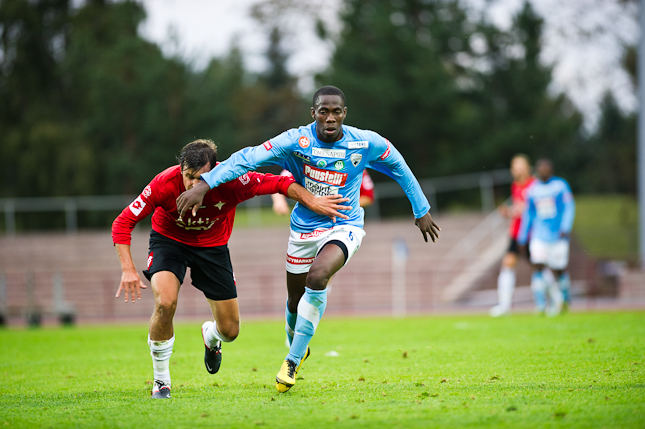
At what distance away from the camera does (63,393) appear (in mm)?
5984

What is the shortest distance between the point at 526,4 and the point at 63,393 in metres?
30.0

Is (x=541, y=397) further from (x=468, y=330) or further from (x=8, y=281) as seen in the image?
(x=8, y=281)

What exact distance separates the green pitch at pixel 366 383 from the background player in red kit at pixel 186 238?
2.01ft

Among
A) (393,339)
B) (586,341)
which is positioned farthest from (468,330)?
(586,341)

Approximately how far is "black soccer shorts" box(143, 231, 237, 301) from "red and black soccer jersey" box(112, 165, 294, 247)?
7 cm

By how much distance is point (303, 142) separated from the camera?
19.9 feet

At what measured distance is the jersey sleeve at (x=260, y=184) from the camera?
5883 millimetres

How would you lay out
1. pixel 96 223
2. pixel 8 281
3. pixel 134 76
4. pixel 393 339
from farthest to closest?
pixel 134 76
pixel 96 223
pixel 8 281
pixel 393 339

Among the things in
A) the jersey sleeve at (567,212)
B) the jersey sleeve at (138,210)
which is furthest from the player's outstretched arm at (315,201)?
the jersey sleeve at (567,212)

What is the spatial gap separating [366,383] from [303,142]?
2.24 metres

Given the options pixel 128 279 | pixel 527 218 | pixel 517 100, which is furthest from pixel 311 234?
pixel 517 100

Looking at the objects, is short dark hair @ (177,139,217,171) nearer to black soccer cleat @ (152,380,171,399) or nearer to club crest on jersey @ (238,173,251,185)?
club crest on jersey @ (238,173,251,185)

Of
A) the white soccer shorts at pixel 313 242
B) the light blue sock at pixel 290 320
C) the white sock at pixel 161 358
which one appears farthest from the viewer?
the light blue sock at pixel 290 320

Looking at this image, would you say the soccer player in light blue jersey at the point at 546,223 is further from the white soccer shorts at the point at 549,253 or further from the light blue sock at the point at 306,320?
the light blue sock at the point at 306,320
